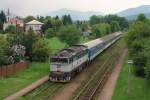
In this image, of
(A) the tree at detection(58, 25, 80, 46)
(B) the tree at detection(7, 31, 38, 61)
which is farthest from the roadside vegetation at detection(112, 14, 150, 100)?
(A) the tree at detection(58, 25, 80, 46)

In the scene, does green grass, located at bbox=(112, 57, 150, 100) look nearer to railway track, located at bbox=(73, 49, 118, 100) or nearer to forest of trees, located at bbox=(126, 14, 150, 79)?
forest of trees, located at bbox=(126, 14, 150, 79)

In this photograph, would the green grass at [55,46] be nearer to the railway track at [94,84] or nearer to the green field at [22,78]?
the green field at [22,78]

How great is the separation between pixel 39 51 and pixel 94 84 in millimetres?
17405

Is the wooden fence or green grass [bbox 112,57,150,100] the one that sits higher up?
the wooden fence

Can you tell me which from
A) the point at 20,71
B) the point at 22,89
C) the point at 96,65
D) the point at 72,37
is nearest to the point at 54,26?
the point at 72,37

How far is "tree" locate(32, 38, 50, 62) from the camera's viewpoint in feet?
179

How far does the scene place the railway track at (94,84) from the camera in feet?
107

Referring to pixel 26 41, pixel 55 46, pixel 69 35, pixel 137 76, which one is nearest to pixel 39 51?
pixel 26 41

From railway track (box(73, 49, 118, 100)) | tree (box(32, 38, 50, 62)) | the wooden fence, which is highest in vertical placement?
tree (box(32, 38, 50, 62))

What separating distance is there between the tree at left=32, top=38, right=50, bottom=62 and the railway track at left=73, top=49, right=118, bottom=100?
383 inches

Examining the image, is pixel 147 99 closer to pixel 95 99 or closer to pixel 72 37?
pixel 95 99

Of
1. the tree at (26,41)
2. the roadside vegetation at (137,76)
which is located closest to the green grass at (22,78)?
→ the tree at (26,41)

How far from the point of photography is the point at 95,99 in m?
31.3

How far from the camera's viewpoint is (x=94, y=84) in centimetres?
Result: 3978
